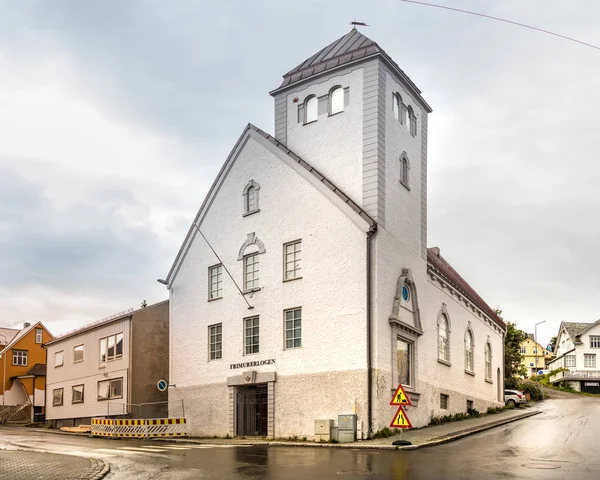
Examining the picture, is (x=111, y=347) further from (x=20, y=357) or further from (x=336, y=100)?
(x=20, y=357)

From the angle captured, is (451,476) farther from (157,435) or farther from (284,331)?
(157,435)

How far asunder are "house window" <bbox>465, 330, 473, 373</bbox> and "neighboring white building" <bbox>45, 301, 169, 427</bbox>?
16.3 meters

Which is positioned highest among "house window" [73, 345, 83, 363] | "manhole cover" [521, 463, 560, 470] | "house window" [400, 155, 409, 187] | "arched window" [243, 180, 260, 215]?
"house window" [400, 155, 409, 187]

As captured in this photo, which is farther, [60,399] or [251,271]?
[60,399]

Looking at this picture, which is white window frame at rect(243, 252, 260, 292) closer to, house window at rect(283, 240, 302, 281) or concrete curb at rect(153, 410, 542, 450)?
house window at rect(283, 240, 302, 281)

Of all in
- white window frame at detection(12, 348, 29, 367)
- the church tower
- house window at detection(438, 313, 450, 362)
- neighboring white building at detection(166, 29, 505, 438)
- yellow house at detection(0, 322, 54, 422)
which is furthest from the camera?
white window frame at detection(12, 348, 29, 367)

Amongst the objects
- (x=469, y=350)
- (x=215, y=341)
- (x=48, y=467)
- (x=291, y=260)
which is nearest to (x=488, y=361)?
(x=469, y=350)

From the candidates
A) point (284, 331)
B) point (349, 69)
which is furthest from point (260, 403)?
point (349, 69)

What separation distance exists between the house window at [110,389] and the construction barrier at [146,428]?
487 cm

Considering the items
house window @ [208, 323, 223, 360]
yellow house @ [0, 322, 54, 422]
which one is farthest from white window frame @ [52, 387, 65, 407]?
yellow house @ [0, 322, 54, 422]

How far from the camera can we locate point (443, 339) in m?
37.6

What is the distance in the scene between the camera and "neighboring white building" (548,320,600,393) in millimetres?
103875

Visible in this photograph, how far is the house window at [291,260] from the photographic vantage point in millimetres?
32656

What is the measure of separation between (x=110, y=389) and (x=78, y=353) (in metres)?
6.53
